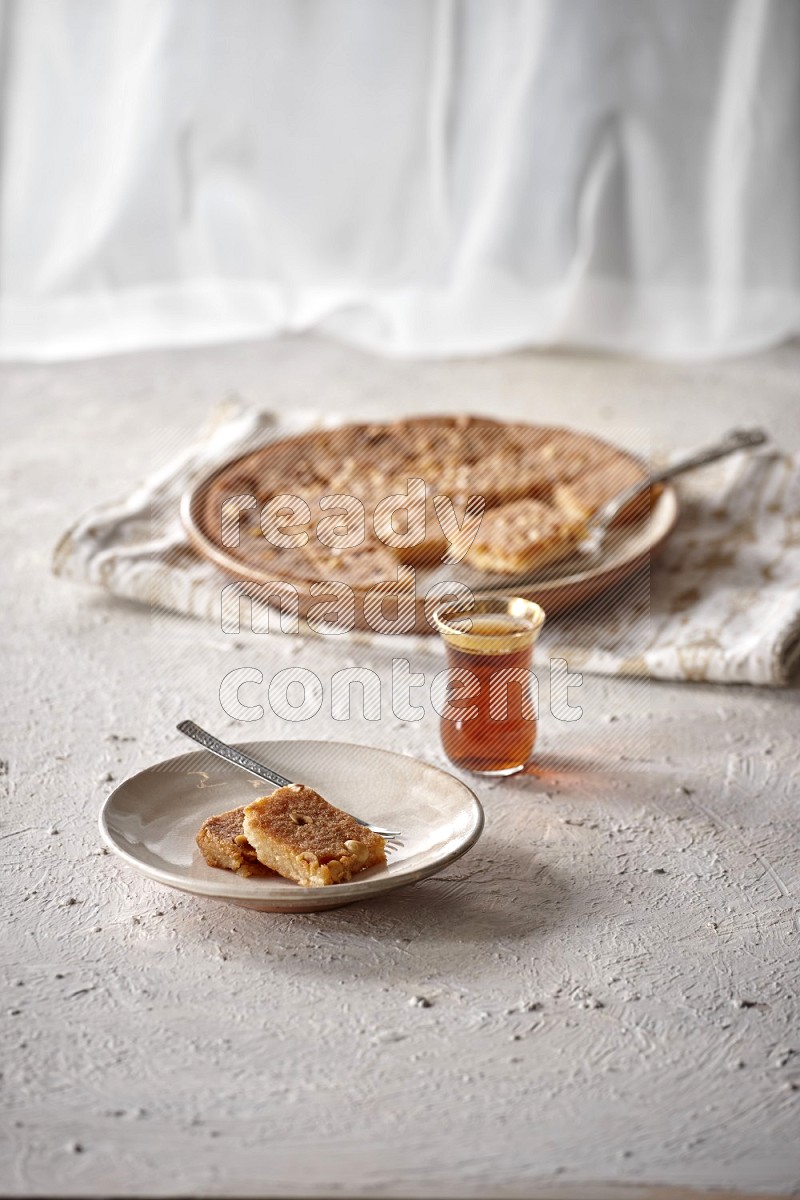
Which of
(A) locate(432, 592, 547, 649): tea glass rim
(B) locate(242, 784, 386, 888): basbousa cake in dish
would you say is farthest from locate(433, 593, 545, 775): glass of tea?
(B) locate(242, 784, 386, 888): basbousa cake in dish

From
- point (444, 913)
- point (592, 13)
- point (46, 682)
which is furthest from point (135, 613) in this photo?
point (592, 13)

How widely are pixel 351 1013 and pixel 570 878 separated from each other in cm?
23

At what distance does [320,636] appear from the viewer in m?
1.46

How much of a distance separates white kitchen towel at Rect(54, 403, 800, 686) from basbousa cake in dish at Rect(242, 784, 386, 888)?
47cm

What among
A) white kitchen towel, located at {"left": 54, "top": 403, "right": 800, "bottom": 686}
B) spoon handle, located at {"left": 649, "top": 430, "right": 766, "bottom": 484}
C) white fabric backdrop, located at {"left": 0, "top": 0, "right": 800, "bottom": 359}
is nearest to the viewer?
white kitchen towel, located at {"left": 54, "top": 403, "right": 800, "bottom": 686}

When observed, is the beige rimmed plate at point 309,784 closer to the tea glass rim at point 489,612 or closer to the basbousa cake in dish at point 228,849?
the basbousa cake in dish at point 228,849

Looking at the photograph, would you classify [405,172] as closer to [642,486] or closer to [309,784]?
[642,486]

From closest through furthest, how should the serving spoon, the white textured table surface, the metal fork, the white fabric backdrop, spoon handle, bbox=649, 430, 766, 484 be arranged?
the white textured table surface → the metal fork → the serving spoon → spoon handle, bbox=649, 430, 766, 484 → the white fabric backdrop

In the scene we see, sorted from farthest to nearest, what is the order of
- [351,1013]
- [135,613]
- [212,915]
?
[135,613] < [212,915] < [351,1013]

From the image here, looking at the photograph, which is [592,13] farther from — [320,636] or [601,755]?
[601,755]

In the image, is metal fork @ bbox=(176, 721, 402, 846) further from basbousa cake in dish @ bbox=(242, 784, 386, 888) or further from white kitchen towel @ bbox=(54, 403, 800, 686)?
white kitchen towel @ bbox=(54, 403, 800, 686)

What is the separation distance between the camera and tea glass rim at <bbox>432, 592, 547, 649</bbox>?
1.15 meters

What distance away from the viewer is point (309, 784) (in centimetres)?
109

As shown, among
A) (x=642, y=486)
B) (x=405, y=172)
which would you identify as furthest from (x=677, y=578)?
(x=405, y=172)
